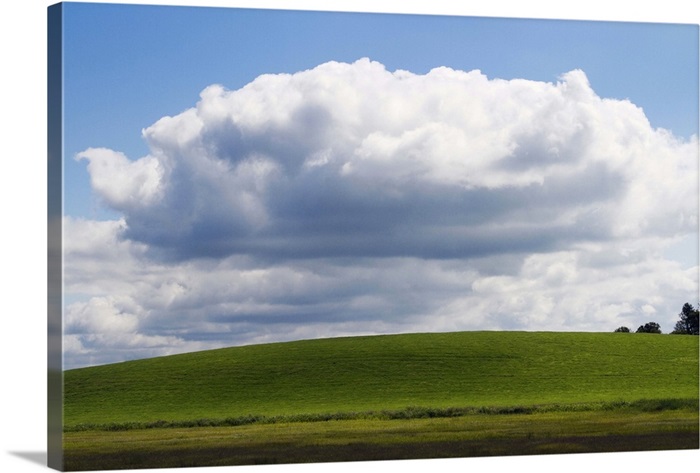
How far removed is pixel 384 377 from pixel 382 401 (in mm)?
1189

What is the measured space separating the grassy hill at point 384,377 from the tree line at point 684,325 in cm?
73

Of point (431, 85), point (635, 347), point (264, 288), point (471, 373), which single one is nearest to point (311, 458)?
point (264, 288)

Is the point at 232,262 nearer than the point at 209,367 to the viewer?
Yes

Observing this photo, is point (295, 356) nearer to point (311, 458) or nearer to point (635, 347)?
point (311, 458)

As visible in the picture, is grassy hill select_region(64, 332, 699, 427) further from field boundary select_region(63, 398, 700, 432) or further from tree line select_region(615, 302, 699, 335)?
tree line select_region(615, 302, 699, 335)

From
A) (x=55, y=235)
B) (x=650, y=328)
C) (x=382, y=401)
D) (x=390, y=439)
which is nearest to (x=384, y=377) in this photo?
(x=382, y=401)

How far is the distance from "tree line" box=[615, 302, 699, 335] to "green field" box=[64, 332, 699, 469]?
0.73 meters

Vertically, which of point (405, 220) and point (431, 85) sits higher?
point (431, 85)

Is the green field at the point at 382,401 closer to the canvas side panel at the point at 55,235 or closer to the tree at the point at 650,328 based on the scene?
the canvas side panel at the point at 55,235

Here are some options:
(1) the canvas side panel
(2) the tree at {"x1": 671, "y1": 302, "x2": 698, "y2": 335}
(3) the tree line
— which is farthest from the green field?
(2) the tree at {"x1": 671, "y1": 302, "x2": 698, "y2": 335}

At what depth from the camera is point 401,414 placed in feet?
100

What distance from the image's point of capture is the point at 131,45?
28.6 meters

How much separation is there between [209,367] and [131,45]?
25.2 ft

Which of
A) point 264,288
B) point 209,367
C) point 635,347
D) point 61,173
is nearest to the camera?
point 61,173
